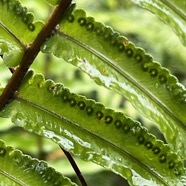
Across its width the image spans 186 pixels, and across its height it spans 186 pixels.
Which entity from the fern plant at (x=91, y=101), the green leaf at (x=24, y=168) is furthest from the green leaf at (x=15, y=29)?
the green leaf at (x=24, y=168)

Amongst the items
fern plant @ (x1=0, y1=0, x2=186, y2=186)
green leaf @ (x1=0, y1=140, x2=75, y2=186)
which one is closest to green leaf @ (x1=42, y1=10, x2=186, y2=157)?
fern plant @ (x1=0, y1=0, x2=186, y2=186)

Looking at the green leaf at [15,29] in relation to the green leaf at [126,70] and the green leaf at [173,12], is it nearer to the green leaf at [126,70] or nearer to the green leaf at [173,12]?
the green leaf at [126,70]

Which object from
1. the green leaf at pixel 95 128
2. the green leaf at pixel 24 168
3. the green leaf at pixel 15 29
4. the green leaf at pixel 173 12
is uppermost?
the green leaf at pixel 173 12

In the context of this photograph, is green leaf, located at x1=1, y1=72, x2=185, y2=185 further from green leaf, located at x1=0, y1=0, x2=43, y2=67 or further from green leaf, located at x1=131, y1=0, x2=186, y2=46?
green leaf, located at x1=131, y1=0, x2=186, y2=46

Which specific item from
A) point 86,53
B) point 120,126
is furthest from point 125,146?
point 86,53

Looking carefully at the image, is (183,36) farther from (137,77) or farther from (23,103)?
(23,103)

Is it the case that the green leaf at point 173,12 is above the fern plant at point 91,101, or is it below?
above

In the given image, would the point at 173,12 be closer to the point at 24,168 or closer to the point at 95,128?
the point at 95,128
